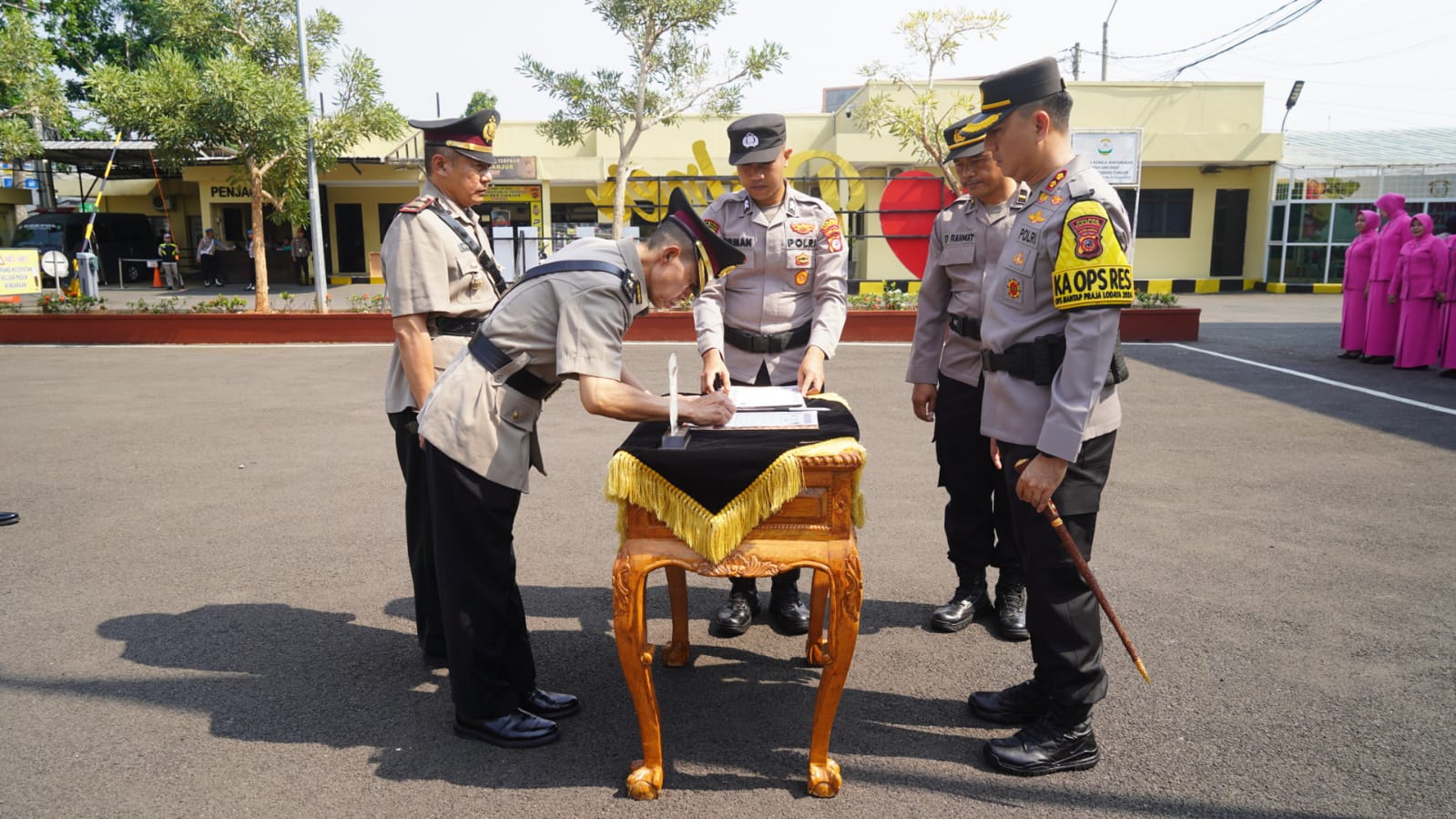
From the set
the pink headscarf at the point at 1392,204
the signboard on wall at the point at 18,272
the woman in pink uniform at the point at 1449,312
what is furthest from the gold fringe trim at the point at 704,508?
the signboard on wall at the point at 18,272

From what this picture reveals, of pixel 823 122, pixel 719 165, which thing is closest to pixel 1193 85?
pixel 823 122

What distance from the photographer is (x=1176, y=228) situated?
24.5 meters

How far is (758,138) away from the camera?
12.3ft

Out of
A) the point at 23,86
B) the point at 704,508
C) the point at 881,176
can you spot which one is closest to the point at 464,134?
the point at 704,508

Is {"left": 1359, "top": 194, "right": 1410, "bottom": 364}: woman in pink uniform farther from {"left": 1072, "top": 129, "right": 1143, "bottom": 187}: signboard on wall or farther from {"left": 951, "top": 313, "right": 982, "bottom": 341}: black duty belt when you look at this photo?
{"left": 951, "top": 313, "right": 982, "bottom": 341}: black duty belt

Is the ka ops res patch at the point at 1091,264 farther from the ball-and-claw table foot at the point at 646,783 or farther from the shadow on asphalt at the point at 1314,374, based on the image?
the shadow on asphalt at the point at 1314,374

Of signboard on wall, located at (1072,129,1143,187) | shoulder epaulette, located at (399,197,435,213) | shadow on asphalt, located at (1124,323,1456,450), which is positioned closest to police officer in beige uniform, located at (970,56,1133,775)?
shoulder epaulette, located at (399,197,435,213)

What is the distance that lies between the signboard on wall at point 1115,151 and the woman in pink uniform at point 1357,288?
18.6 feet

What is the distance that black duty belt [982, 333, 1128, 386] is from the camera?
281 centimetres

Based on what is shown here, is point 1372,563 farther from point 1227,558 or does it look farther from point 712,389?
point 712,389

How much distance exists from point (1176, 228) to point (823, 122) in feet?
31.5

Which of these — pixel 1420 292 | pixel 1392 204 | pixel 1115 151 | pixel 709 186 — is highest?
pixel 1115 151

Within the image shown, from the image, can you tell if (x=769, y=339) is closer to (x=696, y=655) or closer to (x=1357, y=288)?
(x=696, y=655)

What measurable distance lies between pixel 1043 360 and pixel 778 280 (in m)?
1.42
